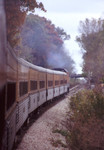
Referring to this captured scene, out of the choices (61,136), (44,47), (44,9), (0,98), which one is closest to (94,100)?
(61,136)

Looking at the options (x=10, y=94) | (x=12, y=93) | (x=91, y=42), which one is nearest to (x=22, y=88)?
(x=12, y=93)

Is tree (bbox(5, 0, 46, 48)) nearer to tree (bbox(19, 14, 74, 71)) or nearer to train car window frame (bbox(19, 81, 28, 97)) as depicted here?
train car window frame (bbox(19, 81, 28, 97))

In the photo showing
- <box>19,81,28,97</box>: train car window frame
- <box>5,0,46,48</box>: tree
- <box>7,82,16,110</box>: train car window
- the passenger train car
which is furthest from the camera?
<box>5,0,46,48</box>: tree

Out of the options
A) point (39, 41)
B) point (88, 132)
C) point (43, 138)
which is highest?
point (39, 41)

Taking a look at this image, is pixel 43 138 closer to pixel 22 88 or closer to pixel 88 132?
pixel 22 88

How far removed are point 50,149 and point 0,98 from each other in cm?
610

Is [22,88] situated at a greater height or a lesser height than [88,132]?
greater

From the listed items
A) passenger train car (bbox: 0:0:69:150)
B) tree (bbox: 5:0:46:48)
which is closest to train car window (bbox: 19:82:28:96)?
passenger train car (bbox: 0:0:69:150)

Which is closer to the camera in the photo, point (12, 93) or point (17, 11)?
point (12, 93)

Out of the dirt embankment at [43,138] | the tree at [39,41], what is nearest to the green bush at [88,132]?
the dirt embankment at [43,138]

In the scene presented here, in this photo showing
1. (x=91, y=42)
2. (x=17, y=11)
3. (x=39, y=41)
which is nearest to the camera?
(x=17, y=11)

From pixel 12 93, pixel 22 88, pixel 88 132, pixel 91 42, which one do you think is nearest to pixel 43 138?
pixel 22 88

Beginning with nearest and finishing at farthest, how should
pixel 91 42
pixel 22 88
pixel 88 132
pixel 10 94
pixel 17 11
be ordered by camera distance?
pixel 10 94 < pixel 88 132 < pixel 22 88 < pixel 17 11 < pixel 91 42

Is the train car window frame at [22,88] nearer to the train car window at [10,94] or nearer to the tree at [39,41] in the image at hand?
the train car window at [10,94]
